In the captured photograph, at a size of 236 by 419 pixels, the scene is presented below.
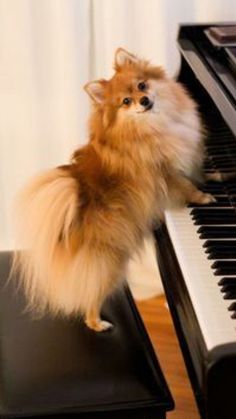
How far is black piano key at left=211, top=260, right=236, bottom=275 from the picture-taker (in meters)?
1.19

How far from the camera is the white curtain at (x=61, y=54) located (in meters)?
2.18

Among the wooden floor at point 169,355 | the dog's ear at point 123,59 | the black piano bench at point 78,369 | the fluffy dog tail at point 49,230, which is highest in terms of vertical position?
the dog's ear at point 123,59

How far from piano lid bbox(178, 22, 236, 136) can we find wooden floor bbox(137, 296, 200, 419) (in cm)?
103

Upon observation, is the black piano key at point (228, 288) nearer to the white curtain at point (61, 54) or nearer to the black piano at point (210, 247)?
the black piano at point (210, 247)

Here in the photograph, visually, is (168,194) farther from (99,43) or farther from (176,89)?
(99,43)

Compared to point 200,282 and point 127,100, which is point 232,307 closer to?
point 200,282


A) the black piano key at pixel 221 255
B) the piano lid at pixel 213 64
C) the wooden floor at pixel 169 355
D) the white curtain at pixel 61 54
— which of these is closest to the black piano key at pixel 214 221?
the black piano key at pixel 221 255

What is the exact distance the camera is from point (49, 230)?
1.38m

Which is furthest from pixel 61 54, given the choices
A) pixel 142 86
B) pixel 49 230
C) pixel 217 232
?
pixel 217 232

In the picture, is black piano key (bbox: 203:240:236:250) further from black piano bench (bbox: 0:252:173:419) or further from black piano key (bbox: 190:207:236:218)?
black piano bench (bbox: 0:252:173:419)

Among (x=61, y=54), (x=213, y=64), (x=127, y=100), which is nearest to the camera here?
(x=127, y=100)

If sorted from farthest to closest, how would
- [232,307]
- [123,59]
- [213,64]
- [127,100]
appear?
[213,64] → [123,59] → [127,100] → [232,307]

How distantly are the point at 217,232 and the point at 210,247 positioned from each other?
0.06 metres

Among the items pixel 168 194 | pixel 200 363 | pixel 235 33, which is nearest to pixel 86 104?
pixel 235 33
